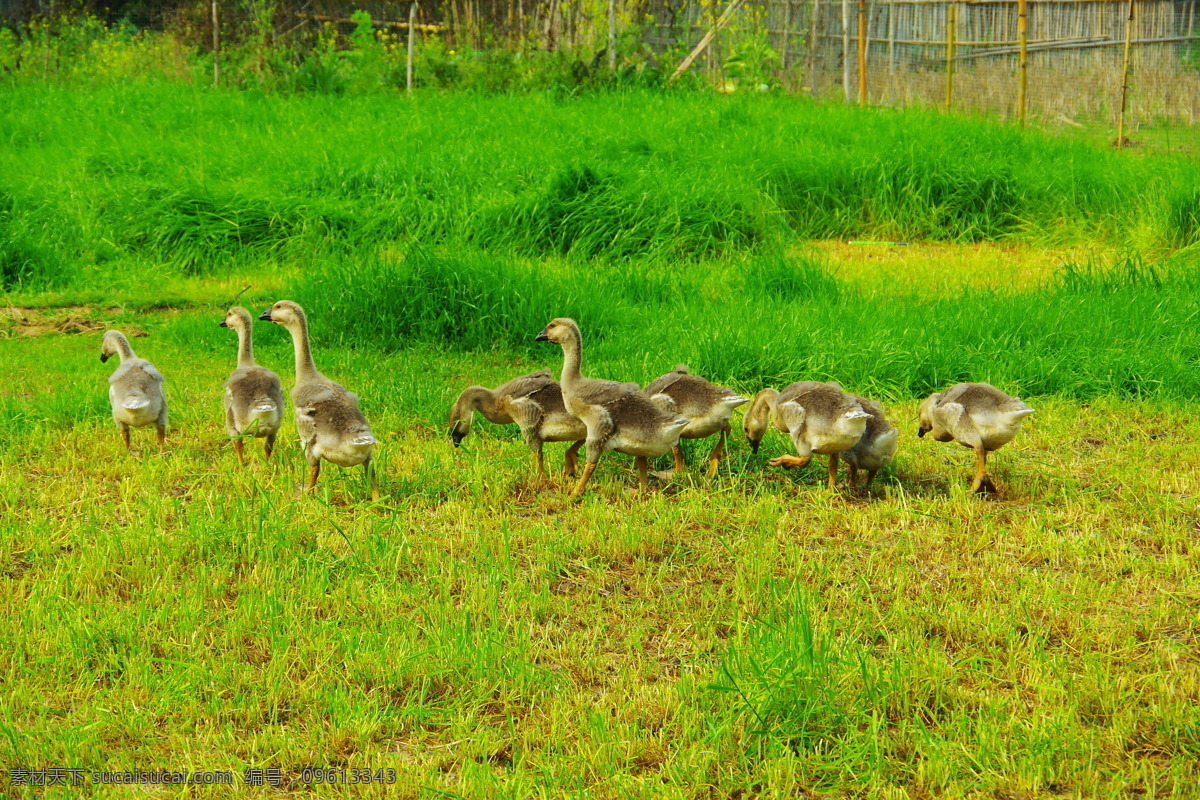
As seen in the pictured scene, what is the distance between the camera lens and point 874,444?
587cm

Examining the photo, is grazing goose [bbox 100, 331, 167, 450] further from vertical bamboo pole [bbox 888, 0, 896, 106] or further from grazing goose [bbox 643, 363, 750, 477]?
vertical bamboo pole [bbox 888, 0, 896, 106]

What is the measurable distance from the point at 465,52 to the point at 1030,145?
31.0ft

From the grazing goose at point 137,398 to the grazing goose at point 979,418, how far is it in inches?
165

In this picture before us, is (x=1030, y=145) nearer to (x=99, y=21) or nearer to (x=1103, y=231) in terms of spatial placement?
(x=1103, y=231)

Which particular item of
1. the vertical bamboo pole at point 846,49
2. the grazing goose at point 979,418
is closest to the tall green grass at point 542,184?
the vertical bamboo pole at point 846,49


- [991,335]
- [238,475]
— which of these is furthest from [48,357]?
[991,335]

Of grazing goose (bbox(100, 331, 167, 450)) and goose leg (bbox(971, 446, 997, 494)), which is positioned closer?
goose leg (bbox(971, 446, 997, 494))

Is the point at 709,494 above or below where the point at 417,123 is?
below

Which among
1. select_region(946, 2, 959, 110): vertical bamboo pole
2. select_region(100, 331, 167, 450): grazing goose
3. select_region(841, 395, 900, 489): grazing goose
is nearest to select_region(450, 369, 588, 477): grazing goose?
select_region(841, 395, 900, 489): grazing goose

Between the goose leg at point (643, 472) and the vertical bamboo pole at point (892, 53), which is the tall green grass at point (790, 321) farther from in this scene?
the vertical bamboo pole at point (892, 53)

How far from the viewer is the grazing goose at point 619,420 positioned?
5.82 m

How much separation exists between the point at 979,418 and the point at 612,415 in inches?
70.3

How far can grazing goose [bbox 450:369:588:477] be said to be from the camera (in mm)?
6168

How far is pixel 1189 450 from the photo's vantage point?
654 cm
